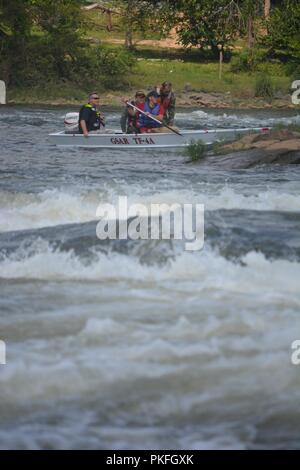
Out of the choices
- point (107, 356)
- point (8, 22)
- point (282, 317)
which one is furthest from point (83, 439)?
point (8, 22)

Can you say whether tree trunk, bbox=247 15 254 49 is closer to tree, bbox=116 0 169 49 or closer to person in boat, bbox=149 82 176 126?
tree, bbox=116 0 169 49

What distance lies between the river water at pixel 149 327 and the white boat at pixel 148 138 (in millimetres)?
6575

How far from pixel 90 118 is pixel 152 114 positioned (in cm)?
130

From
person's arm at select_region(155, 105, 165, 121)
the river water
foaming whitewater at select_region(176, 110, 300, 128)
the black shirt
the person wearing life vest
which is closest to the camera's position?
the river water

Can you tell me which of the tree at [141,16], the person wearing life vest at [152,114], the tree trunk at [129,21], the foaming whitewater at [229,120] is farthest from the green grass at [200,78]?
the person wearing life vest at [152,114]

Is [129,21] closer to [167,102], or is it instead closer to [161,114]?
[167,102]

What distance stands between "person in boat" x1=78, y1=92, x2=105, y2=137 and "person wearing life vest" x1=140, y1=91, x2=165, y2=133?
94 centimetres

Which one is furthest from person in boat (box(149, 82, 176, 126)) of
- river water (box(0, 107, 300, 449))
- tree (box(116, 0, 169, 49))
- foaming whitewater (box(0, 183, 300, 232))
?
tree (box(116, 0, 169, 49))

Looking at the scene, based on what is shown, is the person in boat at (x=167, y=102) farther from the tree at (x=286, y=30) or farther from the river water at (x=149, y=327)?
the tree at (x=286, y=30)

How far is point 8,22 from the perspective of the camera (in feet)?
127

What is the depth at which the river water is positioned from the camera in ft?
17.4

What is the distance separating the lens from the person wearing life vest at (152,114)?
61.5ft

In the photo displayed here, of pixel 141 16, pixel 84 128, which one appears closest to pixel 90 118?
pixel 84 128

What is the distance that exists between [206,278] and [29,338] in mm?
2037
